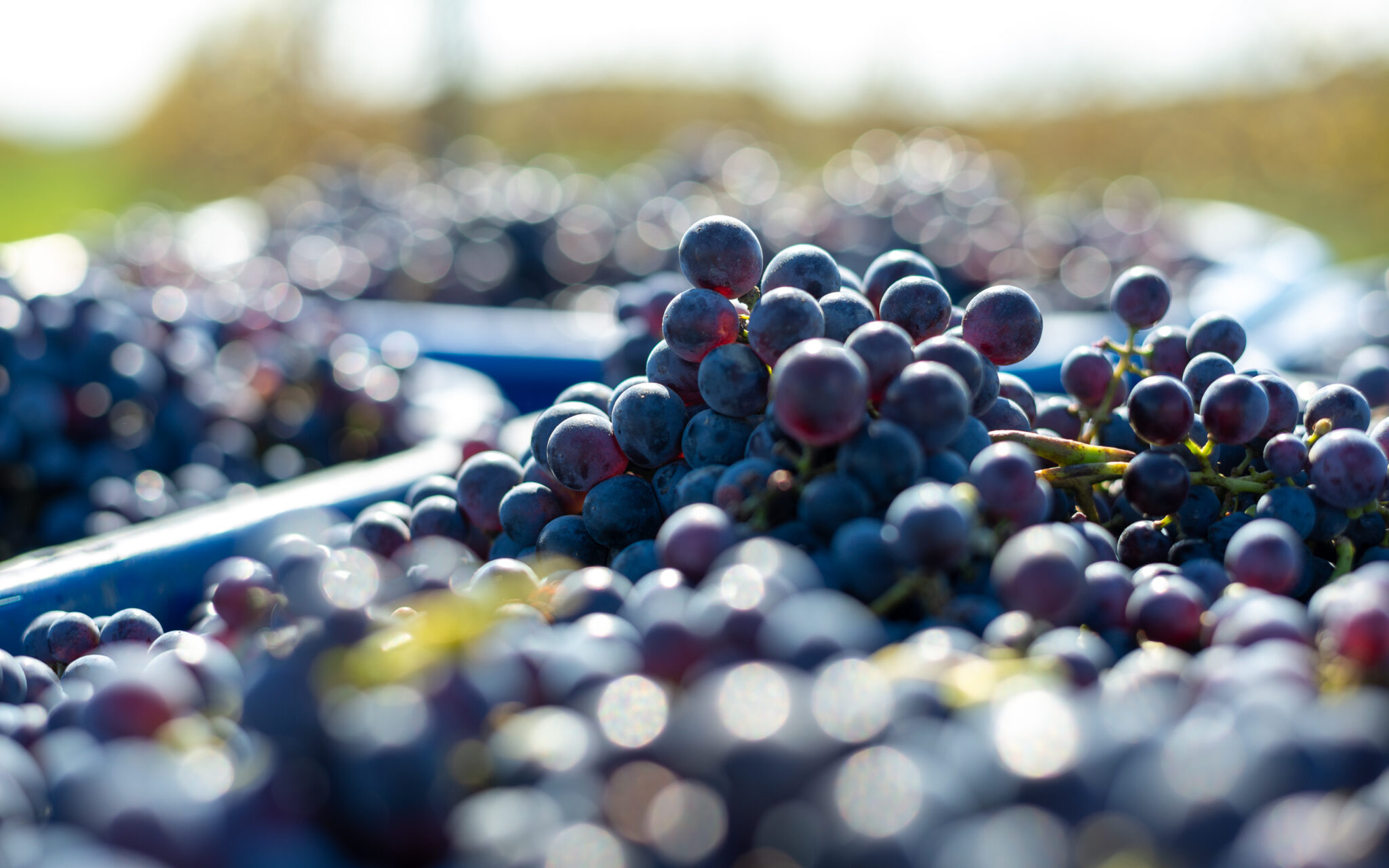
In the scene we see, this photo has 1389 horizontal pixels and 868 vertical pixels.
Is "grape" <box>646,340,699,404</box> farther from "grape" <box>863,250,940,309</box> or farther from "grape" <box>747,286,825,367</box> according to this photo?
"grape" <box>863,250,940,309</box>

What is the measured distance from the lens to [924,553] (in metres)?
0.69

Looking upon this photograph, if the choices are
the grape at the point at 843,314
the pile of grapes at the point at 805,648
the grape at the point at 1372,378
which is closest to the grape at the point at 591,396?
the pile of grapes at the point at 805,648

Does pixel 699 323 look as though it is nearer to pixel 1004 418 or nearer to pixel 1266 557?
pixel 1004 418

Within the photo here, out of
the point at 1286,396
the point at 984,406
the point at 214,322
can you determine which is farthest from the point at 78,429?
the point at 1286,396

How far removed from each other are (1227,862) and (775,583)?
28cm

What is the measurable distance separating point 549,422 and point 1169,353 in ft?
2.26

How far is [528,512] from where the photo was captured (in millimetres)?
1012

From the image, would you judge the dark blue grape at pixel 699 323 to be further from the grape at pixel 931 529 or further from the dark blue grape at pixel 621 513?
the grape at pixel 931 529

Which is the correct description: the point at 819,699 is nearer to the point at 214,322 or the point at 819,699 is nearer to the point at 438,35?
the point at 214,322

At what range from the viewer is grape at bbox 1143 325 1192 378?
112 centimetres

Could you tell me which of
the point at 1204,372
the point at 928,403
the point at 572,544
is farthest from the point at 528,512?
the point at 1204,372

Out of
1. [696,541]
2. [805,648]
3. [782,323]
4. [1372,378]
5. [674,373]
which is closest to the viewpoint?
[805,648]

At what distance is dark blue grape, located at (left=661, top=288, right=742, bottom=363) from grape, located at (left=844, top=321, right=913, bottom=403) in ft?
0.47

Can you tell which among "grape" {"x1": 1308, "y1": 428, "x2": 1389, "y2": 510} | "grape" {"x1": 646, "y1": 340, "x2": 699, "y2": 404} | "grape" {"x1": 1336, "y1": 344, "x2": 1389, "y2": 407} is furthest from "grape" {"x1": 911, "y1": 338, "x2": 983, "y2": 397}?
"grape" {"x1": 1336, "y1": 344, "x2": 1389, "y2": 407}
